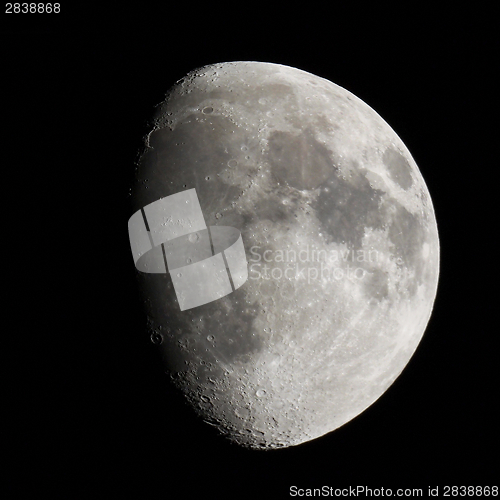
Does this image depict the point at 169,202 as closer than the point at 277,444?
Yes

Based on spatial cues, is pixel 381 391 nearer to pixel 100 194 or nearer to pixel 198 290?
pixel 198 290

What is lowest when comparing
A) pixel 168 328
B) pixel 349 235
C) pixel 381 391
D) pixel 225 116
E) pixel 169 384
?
pixel 381 391

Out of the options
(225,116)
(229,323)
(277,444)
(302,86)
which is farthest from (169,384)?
(302,86)

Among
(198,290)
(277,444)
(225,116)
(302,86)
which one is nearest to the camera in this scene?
(198,290)
